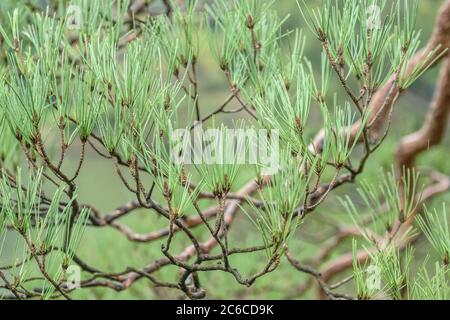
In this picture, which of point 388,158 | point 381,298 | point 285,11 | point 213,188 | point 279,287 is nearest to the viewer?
point 213,188

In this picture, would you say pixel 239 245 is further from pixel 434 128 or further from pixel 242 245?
pixel 434 128

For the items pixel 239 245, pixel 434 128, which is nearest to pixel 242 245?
pixel 239 245

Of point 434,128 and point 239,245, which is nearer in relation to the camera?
point 434,128

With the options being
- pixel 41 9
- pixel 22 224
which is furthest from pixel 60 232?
pixel 41 9

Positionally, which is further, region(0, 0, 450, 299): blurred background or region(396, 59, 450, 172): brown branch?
region(0, 0, 450, 299): blurred background

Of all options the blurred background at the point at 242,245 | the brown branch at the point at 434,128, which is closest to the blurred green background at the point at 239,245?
the blurred background at the point at 242,245

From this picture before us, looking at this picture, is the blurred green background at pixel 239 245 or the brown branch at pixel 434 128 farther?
the blurred green background at pixel 239 245

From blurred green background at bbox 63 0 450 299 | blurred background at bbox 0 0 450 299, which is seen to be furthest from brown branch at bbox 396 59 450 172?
blurred green background at bbox 63 0 450 299

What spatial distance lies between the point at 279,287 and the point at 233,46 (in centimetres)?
104

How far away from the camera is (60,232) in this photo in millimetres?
584

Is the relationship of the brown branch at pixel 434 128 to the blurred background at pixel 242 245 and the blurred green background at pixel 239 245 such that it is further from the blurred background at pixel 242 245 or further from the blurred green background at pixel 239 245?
the blurred green background at pixel 239 245

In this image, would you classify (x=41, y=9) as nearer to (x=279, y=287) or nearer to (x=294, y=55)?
(x=294, y=55)

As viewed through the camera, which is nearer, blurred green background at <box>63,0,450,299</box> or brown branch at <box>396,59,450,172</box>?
brown branch at <box>396,59,450,172</box>

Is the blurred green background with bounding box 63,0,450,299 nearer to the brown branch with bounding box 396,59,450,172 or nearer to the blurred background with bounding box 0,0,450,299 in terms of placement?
the blurred background with bounding box 0,0,450,299
